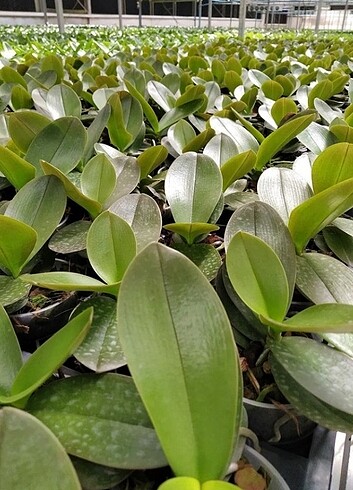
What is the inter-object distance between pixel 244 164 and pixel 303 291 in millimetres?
181

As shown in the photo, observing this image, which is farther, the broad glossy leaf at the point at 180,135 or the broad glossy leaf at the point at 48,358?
the broad glossy leaf at the point at 180,135

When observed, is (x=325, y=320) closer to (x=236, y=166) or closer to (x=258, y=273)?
(x=258, y=273)

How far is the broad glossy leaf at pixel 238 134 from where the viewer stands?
0.69m

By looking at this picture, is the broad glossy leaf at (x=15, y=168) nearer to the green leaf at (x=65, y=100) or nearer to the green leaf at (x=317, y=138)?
the green leaf at (x=65, y=100)

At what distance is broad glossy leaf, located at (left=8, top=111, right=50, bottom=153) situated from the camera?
622 mm

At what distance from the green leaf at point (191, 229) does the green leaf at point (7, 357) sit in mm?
174

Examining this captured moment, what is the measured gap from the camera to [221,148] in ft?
2.08

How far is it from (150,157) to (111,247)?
21 centimetres

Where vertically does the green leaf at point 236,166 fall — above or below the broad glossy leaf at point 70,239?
above

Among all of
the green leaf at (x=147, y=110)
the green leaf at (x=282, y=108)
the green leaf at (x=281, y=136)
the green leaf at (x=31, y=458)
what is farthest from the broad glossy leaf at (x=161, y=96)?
the green leaf at (x=31, y=458)

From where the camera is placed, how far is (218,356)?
0.29 m

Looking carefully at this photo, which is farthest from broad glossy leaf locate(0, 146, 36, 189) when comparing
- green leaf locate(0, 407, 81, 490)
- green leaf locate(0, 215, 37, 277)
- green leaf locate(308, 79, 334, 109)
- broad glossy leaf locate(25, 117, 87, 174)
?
green leaf locate(308, 79, 334, 109)

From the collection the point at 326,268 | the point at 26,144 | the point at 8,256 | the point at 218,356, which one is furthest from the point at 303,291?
the point at 26,144

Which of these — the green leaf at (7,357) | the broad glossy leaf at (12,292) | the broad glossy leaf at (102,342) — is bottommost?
the broad glossy leaf at (12,292)
